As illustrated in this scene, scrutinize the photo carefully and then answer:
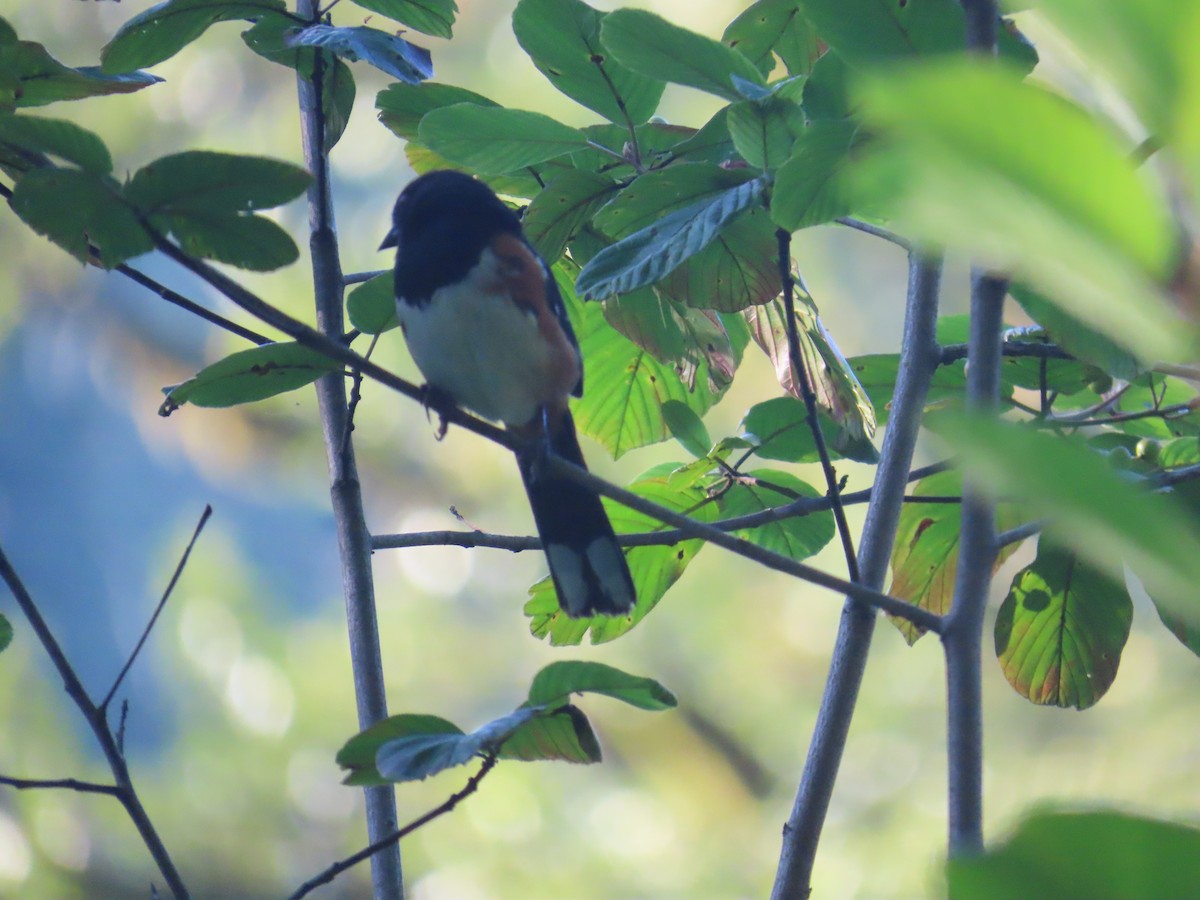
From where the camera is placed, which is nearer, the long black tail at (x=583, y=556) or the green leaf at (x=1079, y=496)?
the green leaf at (x=1079, y=496)

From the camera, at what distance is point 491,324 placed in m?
2.24

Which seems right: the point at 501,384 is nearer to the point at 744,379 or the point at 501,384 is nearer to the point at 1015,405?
the point at 1015,405

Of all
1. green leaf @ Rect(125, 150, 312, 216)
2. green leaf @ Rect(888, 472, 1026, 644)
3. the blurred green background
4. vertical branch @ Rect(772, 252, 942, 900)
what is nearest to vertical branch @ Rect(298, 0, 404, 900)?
vertical branch @ Rect(772, 252, 942, 900)

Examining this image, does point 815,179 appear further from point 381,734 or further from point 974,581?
point 381,734

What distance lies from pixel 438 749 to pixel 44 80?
1132mm

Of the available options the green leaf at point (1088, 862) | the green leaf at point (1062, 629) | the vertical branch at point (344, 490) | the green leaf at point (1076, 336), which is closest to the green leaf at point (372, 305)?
the vertical branch at point (344, 490)

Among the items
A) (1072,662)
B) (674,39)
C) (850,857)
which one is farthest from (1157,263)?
(850,857)

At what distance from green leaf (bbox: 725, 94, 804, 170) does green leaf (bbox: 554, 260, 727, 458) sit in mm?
878

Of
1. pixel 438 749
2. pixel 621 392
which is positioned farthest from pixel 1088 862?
pixel 621 392

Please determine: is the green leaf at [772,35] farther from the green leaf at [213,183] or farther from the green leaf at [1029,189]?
the green leaf at [1029,189]

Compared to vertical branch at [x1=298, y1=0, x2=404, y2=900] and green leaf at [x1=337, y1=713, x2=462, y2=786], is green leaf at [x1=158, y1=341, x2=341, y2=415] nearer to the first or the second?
vertical branch at [x1=298, y1=0, x2=404, y2=900]

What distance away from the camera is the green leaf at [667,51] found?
1.31 metres

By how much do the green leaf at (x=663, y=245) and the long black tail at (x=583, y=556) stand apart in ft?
1.34

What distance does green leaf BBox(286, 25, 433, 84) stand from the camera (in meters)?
1.62
